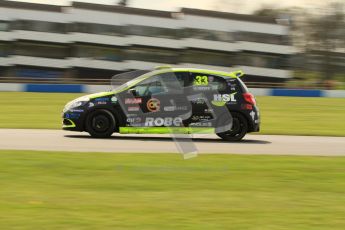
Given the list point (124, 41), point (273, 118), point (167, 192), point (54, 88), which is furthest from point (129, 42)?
point (167, 192)

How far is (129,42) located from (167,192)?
45.8 m

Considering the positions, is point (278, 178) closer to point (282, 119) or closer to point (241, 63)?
point (282, 119)

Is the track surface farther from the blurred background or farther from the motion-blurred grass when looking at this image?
the blurred background

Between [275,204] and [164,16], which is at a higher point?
[164,16]

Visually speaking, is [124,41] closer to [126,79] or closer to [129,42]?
[129,42]

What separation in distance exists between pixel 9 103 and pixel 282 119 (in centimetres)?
1200

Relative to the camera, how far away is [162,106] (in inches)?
501

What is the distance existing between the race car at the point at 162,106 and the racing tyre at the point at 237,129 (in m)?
0.07

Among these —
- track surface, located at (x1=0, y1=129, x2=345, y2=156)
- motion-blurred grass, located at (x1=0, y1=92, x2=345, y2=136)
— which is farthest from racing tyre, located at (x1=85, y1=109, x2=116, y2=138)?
motion-blurred grass, located at (x1=0, y1=92, x2=345, y2=136)

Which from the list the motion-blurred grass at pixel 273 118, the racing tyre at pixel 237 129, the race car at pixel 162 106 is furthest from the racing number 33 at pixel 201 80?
the motion-blurred grass at pixel 273 118

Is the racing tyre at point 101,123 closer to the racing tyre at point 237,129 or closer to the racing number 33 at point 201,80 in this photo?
the racing number 33 at point 201,80

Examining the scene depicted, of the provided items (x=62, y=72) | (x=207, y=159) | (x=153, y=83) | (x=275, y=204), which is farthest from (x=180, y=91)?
(x=62, y=72)

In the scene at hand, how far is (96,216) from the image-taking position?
5805mm

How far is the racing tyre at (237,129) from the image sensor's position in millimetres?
13234
